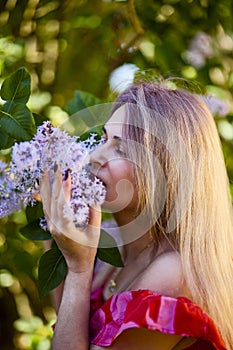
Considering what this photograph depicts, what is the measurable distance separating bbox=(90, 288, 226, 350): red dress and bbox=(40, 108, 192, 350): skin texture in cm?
2

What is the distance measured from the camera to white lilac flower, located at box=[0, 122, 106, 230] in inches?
42.0

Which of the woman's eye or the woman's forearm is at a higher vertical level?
the woman's eye

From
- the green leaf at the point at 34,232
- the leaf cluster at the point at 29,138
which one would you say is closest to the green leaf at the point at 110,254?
the leaf cluster at the point at 29,138

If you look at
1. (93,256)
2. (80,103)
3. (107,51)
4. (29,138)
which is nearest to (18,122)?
(29,138)

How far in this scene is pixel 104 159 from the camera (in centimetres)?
119

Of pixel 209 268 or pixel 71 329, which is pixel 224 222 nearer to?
pixel 209 268

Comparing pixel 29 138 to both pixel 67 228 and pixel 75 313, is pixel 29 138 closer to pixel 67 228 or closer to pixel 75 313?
pixel 67 228

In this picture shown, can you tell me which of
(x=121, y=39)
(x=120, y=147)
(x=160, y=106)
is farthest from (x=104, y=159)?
(x=121, y=39)

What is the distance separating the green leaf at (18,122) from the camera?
1.12 meters

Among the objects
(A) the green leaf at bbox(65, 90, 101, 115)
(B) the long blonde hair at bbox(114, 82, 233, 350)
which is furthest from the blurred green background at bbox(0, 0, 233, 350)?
(B) the long blonde hair at bbox(114, 82, 233, 350)

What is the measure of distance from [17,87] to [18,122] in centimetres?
7

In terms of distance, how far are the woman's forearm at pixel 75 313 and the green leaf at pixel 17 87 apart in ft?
1.06

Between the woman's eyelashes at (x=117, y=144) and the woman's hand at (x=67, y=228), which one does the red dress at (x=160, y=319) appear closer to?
the woman's hand at (x=67, y=228)

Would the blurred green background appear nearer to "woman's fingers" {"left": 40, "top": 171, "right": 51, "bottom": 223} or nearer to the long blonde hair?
the long blonde hair
